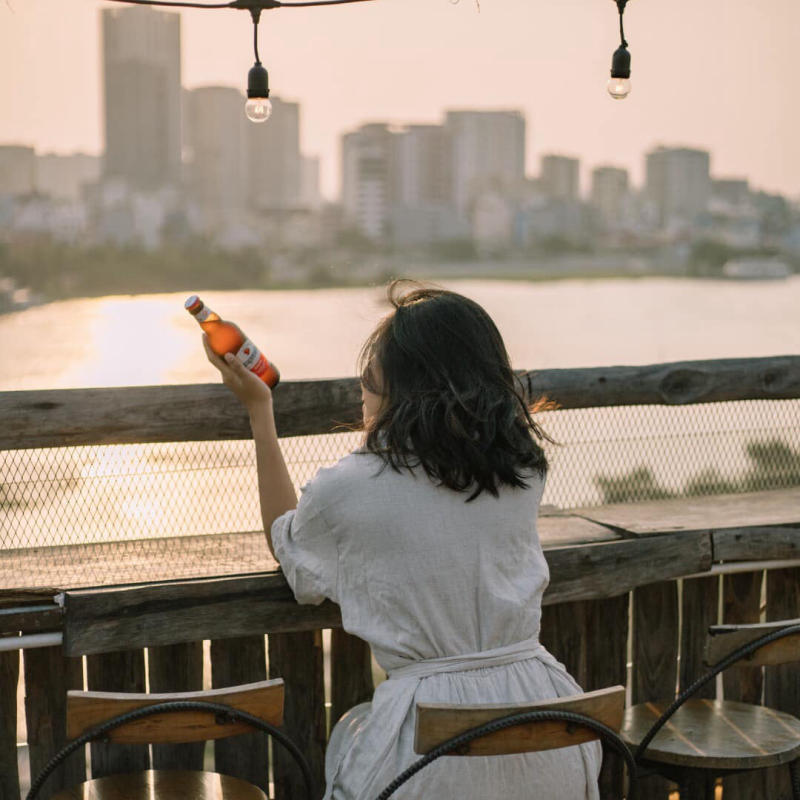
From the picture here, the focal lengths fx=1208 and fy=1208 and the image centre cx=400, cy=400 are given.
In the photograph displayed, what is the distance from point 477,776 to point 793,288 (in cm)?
4204

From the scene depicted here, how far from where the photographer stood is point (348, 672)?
2.64m

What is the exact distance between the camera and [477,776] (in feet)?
6.10

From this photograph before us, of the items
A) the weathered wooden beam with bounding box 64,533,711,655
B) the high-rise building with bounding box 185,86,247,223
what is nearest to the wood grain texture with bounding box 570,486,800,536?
the weathered wooden beam with bounding box 64,533,711,655

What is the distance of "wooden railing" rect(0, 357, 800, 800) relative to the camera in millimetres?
2219

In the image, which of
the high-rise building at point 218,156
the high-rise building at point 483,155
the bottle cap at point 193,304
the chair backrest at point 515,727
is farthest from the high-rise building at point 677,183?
the chair backrest at point 515,727

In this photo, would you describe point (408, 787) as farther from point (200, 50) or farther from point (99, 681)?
point (200, 50)

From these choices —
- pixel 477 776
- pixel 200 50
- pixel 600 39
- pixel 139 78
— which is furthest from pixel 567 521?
pixel 600 39

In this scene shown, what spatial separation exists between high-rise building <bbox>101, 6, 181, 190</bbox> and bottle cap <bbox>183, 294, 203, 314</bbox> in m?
19.9

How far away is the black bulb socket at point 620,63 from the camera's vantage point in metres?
2.94

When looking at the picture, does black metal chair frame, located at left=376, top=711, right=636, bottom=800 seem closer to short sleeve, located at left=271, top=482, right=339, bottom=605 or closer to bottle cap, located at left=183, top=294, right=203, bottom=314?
short sleeve, located at left=271, top=482, right=339, bottom=605

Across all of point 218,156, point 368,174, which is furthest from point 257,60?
point 368,174

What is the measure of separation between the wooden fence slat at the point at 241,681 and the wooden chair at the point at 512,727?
865mm

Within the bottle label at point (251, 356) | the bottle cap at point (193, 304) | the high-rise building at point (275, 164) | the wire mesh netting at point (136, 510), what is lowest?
the wire mesh netting at point (136, 510)

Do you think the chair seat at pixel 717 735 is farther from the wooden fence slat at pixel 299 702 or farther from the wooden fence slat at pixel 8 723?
the wooden fence slat at pixel 8 723
